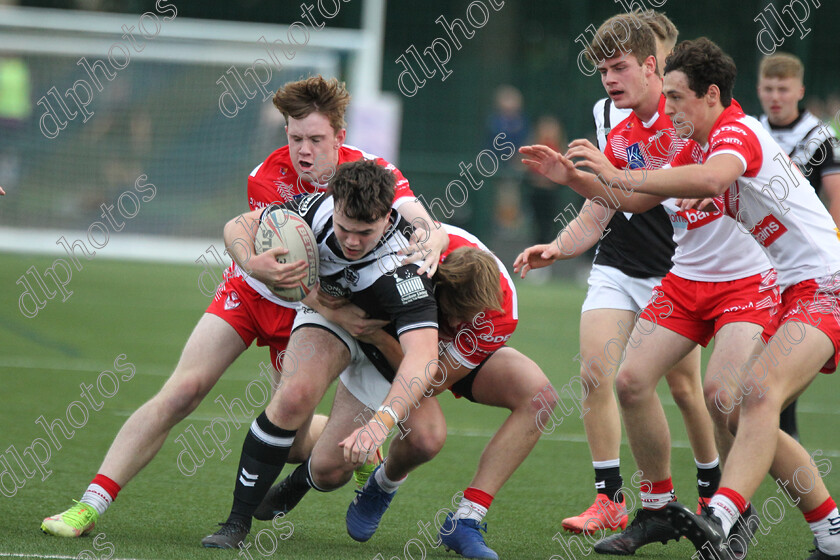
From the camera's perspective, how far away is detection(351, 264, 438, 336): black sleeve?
13.1 feet

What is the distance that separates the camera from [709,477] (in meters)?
5.05

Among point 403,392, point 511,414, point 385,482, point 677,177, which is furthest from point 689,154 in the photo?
point 385,482

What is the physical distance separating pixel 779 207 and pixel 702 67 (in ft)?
2.09

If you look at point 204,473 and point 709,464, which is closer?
point 709,464

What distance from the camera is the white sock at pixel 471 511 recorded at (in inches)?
171

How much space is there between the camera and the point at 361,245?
3.97 meters

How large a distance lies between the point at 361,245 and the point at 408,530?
1474mm

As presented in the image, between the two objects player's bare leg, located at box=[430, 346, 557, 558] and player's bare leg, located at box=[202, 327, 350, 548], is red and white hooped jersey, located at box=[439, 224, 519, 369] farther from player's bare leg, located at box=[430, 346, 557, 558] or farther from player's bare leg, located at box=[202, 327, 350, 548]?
player's bare leg, located at box=[202, 327, 350, 548]

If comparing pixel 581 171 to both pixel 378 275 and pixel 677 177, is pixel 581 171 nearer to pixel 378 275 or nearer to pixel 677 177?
pixel 677 177

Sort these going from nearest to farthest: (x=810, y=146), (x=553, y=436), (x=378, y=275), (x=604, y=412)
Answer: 1. (x=378, y=275)
2. (x=604, y=412)
3. (x=810, y=146)
4. (x=553, y=436)

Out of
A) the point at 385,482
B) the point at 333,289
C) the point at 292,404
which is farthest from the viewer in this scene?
the point at 385,482

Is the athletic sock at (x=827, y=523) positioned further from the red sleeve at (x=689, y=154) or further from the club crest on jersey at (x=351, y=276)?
the club crest on jersey at (x=351, y=276)

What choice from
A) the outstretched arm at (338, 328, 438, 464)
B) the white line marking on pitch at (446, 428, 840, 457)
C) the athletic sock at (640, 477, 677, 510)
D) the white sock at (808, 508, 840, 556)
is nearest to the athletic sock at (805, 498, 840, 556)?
the white sock at (808, 508, 840, 556)

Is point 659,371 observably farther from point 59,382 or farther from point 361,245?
point 59,382
